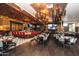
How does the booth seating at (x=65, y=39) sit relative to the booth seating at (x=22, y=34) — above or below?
below

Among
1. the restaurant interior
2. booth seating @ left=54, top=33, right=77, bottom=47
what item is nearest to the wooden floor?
the restaurant interior

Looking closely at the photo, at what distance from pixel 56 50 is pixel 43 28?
551 mm

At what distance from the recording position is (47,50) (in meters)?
4.41

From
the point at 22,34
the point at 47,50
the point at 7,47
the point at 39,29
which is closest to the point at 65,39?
the point at 47,50

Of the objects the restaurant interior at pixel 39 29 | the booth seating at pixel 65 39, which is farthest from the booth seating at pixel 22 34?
the booth seating at pixel 65 39

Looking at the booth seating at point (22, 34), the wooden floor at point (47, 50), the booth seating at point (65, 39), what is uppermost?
the booth seating at point (22, 34)

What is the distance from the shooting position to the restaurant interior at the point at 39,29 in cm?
436

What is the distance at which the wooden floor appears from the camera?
4383 mm

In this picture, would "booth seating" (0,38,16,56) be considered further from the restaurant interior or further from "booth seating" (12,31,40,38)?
"booth seating" (12,31,40,38)

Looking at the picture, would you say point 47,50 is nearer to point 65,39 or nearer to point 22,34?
point 65,39

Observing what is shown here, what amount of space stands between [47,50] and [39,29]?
49 cm

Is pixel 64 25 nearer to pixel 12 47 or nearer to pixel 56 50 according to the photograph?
pixel 56 50

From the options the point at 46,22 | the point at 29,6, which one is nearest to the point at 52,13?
the point at 46,22

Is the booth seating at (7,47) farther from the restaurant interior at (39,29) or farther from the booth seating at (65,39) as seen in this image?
the booth seating at (65,39)
